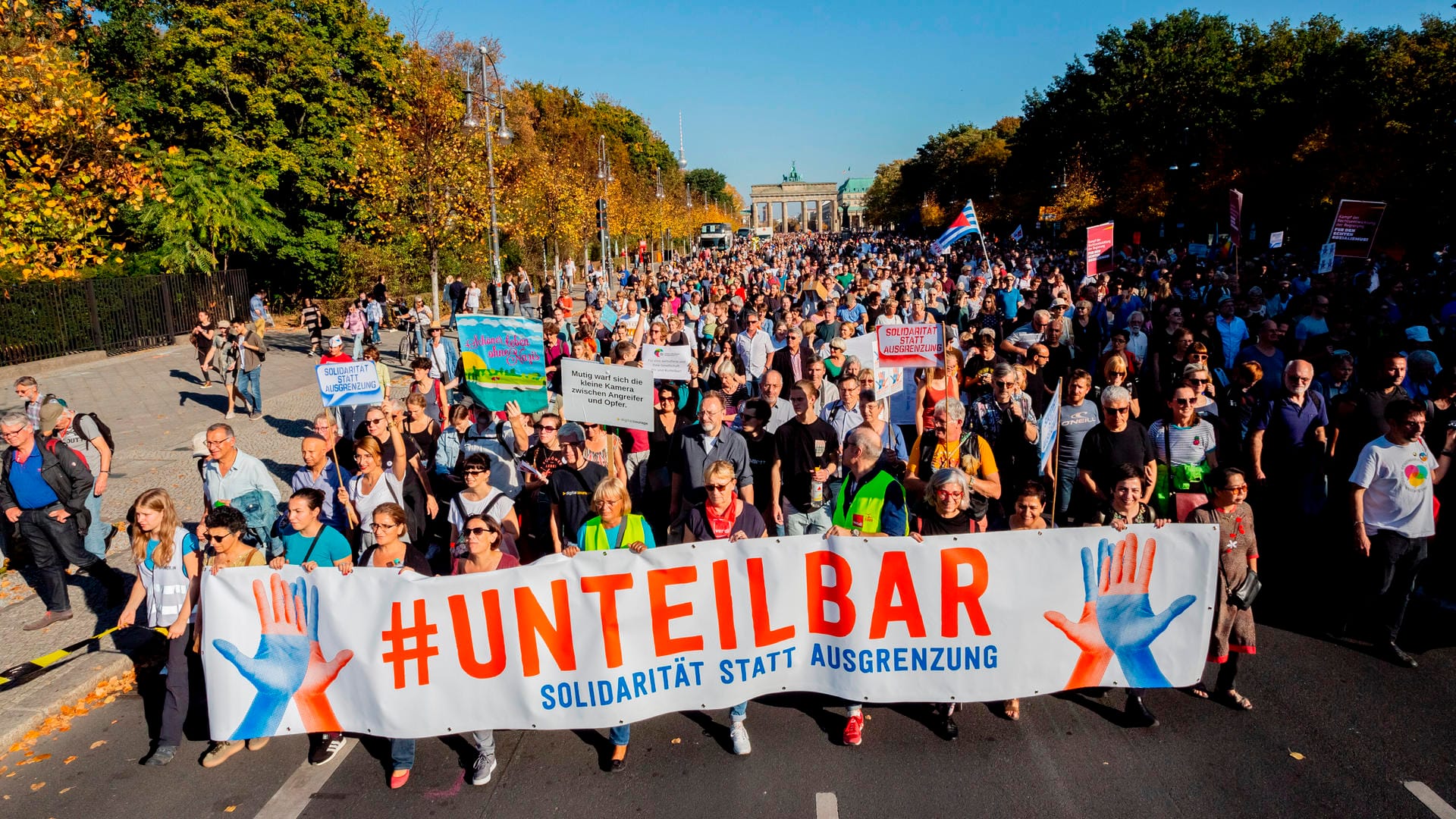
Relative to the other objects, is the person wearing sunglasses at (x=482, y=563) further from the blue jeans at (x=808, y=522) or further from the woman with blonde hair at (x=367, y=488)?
the blue jeans at (x=808, y=522)

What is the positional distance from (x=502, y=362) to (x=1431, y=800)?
7.71m

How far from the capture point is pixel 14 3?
42.8 ft

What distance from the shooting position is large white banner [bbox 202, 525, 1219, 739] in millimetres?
4832

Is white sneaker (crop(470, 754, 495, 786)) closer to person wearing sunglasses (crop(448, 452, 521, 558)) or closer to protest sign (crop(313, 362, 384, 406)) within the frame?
person wearing sunglasses (crop(448, 452, 521, 558))

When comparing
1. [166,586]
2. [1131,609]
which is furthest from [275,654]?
→ [1131,609]

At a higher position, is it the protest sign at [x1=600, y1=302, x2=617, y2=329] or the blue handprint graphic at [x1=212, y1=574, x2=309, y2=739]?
the protest sign at [x1=600, y1=302, x2=617, y2=329]

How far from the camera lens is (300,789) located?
15.9 feet

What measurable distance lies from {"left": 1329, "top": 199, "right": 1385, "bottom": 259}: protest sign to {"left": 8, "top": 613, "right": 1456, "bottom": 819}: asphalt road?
39.8ft

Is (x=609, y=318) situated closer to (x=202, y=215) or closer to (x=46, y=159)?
(x=46, y=159)

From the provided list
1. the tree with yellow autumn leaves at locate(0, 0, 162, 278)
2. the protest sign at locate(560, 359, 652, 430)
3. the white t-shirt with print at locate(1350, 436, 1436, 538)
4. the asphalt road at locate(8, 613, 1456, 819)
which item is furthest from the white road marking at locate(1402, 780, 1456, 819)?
the tree with yellow autumn leaves at locate(0, 0, 162, 278)

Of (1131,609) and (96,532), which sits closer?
(1131,609)

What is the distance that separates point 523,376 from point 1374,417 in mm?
7286

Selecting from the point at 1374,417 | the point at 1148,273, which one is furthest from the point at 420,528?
the point at 1148,273

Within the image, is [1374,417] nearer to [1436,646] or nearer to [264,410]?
[1436,646]
